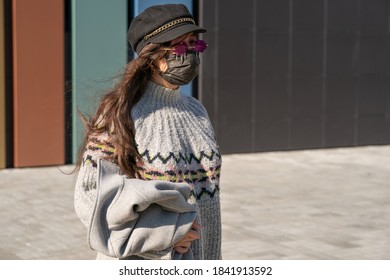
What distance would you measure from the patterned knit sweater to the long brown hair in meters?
0.03

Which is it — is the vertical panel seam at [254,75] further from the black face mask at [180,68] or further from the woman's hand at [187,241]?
the woman's hand at [187,241]

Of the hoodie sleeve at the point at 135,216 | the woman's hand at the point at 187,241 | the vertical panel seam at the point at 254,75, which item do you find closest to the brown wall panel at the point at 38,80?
the vertical panel seam at the point at 254,75

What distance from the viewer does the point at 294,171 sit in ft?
43.8

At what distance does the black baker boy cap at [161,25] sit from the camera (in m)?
3.35

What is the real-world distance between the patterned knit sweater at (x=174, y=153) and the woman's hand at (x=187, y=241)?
15 centimetres

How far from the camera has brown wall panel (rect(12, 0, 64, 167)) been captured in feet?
42.0

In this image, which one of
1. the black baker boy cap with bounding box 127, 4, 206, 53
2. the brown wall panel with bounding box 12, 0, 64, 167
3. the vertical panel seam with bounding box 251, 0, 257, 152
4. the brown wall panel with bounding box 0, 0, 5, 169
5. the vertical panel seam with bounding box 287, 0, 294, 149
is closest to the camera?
the black baker boy cap with bounding box 127, 4, 206, 53

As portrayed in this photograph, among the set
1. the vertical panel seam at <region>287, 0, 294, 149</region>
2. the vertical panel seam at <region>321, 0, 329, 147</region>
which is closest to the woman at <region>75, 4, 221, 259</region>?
the vertical panel seam at <region>287, 0, 294, 149</region>

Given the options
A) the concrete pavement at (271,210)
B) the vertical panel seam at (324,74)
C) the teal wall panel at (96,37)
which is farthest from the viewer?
the vertical panel seam at (324,74)

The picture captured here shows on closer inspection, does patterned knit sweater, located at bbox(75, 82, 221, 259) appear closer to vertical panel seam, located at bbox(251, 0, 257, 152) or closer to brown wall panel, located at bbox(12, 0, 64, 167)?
brown wall panel, located at bbox(12, 0, 64, 167)

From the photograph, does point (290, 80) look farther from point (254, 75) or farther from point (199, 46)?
point (199, 46)

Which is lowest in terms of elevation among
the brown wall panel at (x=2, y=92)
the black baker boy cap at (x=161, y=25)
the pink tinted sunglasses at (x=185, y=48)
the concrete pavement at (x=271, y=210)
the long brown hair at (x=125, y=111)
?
Result: the concrete pavement at (x=271, y=210)

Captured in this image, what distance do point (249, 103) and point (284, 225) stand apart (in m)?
5.56

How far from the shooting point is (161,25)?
3.35 meters
